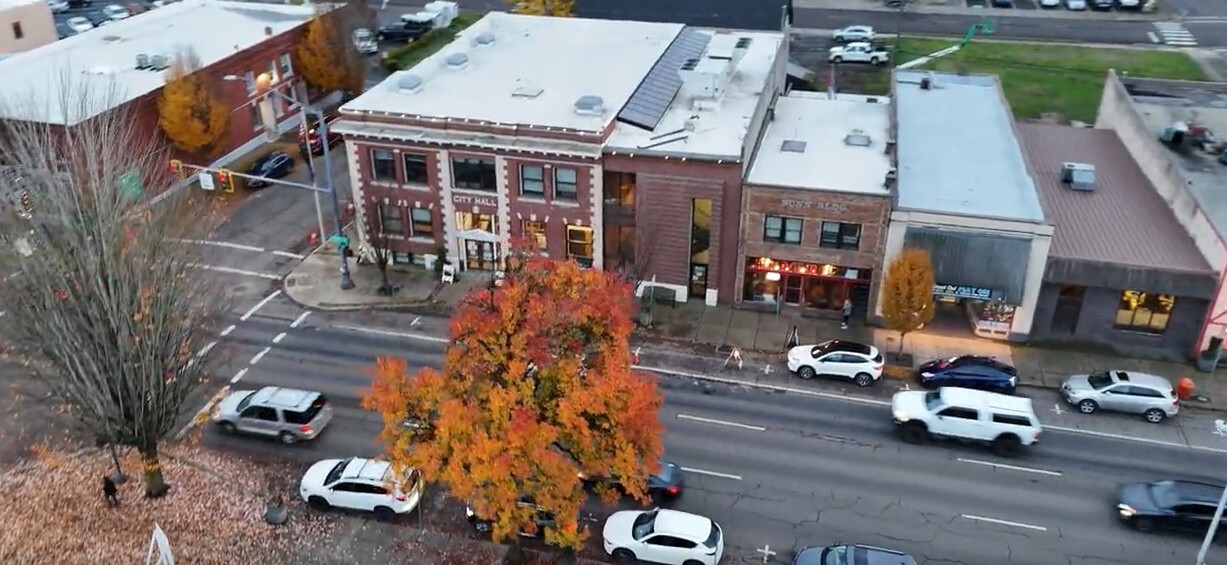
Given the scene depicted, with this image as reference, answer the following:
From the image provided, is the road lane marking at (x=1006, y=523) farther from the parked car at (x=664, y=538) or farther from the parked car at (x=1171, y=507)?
the parked car at (x=664, y=538)

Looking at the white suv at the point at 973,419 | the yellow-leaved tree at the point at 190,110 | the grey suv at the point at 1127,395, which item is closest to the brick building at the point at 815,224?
the white suv at the point at 973,419

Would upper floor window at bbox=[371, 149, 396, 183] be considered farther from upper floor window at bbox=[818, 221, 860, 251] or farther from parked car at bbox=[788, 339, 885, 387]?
parked car at bbox=[788, 339, 885, 387]

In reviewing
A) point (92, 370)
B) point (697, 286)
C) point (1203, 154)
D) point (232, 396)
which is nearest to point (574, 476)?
point (92, 370)

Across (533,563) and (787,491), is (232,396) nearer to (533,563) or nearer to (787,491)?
(533,563)

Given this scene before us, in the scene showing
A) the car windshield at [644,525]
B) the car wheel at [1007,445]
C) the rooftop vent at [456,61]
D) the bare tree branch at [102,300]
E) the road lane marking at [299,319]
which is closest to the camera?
the bare tree branch at [102,300]

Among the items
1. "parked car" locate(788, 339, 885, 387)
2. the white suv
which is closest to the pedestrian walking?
"parked car" locate(788, 339, 885, 387)

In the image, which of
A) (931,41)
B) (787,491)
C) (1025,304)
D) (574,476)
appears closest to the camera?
(574,476)
